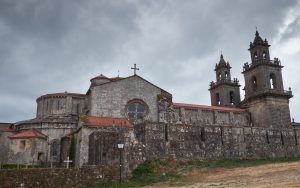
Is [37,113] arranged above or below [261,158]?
above

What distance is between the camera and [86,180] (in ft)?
73.9

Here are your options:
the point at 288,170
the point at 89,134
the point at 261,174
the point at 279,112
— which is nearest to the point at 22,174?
the point at 89,134

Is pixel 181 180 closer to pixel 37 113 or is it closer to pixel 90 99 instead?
pixel 90 99

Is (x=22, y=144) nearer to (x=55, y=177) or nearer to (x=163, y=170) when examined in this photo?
(x=55, y=177)

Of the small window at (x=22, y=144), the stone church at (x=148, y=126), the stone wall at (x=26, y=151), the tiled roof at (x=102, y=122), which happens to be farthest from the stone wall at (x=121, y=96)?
the small window at (x=22, y=144)

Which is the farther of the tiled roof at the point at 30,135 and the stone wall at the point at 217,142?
the tiled roof at the point at 30,135

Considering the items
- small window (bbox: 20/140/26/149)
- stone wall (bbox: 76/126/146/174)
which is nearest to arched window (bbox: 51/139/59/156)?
small window (bbox: 20/140/26/149)

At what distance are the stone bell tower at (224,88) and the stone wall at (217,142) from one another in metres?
25.4

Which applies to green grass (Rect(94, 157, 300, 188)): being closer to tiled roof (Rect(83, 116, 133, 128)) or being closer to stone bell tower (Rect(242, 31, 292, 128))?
tiled roof (Rect(83, 116, 133, 128))

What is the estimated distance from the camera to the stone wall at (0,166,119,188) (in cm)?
2047

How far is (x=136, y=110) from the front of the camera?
3809 cm

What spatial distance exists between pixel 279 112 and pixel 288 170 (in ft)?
101

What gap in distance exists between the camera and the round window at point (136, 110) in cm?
3785

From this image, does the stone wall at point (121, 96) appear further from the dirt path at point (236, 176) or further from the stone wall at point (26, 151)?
the dirt path at point (236, 176)
